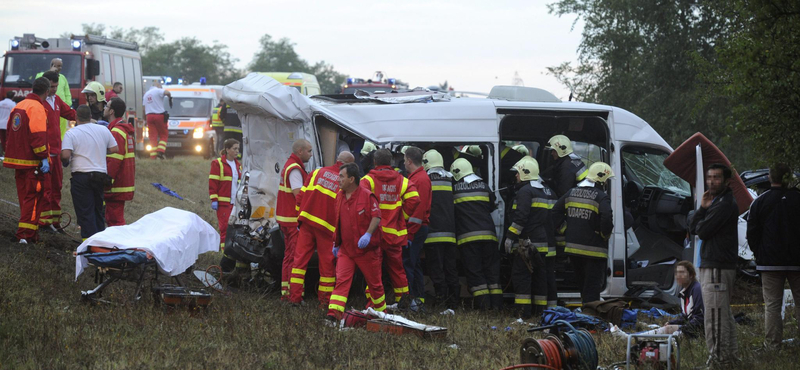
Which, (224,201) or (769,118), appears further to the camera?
(224,201)

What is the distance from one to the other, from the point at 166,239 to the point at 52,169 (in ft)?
9.75

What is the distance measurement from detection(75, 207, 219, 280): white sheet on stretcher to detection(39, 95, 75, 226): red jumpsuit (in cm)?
213

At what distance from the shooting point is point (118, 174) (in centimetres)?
966

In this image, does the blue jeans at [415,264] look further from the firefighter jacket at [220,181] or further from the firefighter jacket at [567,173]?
the firefighter jacket at [220,181]

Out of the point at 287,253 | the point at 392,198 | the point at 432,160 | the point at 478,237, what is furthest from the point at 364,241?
the point at 432,160

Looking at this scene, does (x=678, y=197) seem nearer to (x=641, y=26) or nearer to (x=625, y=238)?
(x=625, y=238)

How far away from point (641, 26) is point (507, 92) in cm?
1194

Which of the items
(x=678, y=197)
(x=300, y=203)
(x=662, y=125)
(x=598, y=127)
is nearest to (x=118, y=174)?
(x=300, y=203)

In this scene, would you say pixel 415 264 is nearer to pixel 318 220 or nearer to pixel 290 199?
pixel 318 220

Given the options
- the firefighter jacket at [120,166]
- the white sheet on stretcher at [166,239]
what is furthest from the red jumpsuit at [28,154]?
the white sheet on stretcher at [166,239]

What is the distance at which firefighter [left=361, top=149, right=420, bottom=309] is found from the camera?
8.05m

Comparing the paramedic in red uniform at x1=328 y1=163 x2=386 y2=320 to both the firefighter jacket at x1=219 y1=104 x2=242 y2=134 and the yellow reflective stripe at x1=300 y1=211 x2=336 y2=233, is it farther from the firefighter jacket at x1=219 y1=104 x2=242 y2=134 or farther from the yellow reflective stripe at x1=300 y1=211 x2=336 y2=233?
the firefighter jacket at x1=219 y1=104 x2=242 y2=134

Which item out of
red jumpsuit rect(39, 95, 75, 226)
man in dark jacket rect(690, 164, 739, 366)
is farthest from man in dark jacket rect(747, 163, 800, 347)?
red jumpsuit rect(39, 95, 75, 226)

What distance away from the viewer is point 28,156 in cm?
923
